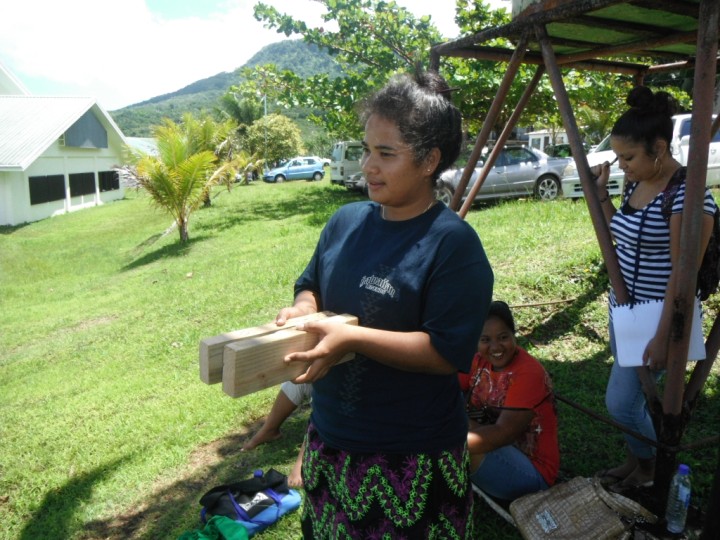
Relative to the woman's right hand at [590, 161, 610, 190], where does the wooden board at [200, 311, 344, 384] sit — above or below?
below

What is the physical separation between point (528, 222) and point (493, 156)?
4563 millimetres

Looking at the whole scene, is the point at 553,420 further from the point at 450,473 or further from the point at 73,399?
the point at 73,399

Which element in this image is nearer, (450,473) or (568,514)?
(450,473)

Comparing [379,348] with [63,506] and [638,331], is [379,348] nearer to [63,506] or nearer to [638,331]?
[638,331]

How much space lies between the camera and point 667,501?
2383 millimetres

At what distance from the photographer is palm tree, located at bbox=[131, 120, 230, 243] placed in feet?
44.1

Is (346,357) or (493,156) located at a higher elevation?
(493,156)

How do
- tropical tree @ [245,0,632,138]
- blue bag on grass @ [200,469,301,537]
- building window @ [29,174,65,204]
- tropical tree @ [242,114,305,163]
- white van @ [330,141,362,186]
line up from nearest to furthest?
blue bag on grass @ [200,469,301,537] < tropical tree @ [245,0,632,138] < building window @ [29,174,65,204] < white van @ [330,141,362,186] < tropical tree @ [242,114,305,163]

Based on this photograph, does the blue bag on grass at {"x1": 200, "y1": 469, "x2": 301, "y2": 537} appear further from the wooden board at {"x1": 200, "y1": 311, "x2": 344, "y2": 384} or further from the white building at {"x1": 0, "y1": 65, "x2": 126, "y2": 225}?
the white building at {"x1": 0, "y1": 65, "x2": 126, "y2": 225}

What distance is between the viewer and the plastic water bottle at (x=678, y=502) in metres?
2.32

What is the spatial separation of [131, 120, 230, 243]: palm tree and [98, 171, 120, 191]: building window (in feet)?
47.4

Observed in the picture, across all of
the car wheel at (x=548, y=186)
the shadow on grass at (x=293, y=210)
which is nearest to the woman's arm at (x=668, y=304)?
the car wheel at (x=548, y=186)

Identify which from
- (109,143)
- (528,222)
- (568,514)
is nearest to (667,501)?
(568,514)

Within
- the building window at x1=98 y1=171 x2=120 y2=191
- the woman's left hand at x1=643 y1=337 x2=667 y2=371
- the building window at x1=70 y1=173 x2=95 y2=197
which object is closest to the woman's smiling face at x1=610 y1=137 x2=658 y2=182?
the woman's left hand at x1=643 y1=337 x2=667 y2=371
